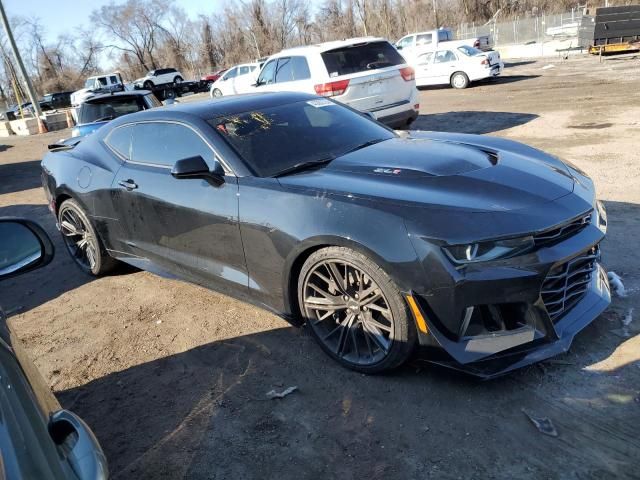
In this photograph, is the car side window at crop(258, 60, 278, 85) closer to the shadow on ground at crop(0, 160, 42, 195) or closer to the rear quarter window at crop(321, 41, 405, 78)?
the rear quarter window at crop(321, 41, 405, 78)

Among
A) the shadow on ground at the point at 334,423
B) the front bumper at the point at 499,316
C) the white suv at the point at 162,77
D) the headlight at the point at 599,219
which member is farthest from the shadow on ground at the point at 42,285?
the white suv at the point at 162,77

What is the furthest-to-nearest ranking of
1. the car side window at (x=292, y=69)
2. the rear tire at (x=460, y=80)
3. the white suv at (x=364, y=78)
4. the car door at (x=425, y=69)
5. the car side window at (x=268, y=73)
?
the car door at (x=425, y=69)
the rear tire at (x=460, y=80)
the car side window at (x=268, y=73)
the car side window at (x=292, y=69)
the white suv at (x=364, y=78)

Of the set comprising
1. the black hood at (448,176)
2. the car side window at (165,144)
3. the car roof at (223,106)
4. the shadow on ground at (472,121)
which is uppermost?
the car roof at (223,106)

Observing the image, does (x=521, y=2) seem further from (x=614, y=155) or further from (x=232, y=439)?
(x=232, y=439)

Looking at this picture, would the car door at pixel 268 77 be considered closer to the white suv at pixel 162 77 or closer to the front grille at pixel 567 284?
the front grille at pixel 567 284

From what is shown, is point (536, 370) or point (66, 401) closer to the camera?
point (536, 370)

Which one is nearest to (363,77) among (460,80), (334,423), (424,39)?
(334,423)

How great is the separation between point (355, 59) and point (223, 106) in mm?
5834

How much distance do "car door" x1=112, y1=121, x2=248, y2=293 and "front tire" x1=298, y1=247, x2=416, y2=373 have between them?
1.95ft

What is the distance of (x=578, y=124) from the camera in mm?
9695

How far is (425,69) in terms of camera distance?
19.7 meters

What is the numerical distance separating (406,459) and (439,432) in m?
0.25

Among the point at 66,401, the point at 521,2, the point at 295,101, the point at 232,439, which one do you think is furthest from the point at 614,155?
the point at 521,2

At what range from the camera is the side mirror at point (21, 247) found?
1.99m
